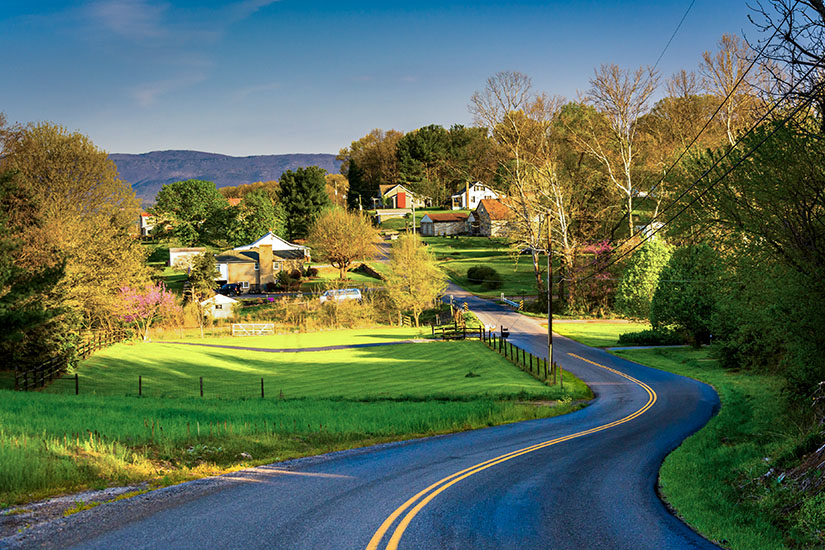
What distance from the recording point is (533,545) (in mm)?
8992

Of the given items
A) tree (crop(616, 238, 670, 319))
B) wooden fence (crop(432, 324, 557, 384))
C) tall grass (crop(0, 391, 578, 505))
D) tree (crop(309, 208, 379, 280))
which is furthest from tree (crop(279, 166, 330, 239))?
tall grass (crop(0, 391, 578, 505))

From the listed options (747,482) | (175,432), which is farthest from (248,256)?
(747,482)

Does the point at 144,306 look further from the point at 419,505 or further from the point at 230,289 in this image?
the point at 419,505

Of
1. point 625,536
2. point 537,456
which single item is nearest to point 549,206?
point 537,456

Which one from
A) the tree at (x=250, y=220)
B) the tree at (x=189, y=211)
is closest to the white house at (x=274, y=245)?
the tree at (x=250, y=220)

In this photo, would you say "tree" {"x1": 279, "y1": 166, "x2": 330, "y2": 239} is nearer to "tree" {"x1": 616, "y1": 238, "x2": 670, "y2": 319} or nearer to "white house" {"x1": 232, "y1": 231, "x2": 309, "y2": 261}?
"white house" {"x1": 232, "y1": 231, "x2": 309, "y2": 261}

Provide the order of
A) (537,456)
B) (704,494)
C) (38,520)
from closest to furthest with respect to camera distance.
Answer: (38,520) < (704,494) < (537,456)

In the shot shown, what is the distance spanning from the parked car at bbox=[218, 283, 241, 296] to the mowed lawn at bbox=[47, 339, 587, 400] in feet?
95.8

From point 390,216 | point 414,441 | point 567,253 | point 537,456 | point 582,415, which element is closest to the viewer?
point 537,456

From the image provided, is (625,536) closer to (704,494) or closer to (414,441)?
(704,494)

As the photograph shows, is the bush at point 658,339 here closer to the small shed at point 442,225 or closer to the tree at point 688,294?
the tree at point 688,294

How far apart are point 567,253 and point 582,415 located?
125 ft

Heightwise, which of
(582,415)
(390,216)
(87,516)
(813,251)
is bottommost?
(582,415)

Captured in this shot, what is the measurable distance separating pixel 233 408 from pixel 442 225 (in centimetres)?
10718
